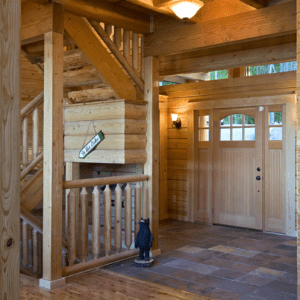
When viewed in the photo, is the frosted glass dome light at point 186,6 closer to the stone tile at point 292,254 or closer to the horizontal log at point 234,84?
the horizontal log at point 234,84

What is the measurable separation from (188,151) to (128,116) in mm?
3097

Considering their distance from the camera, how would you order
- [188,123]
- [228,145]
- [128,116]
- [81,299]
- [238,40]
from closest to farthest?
1. [81,299]
2. [238,40]
3. [128,116]
4. [228,145]
5. [188,123]

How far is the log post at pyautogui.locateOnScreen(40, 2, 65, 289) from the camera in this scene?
149 inches

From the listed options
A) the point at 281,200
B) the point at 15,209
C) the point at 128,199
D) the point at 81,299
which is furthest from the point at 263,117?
the point at 15,209

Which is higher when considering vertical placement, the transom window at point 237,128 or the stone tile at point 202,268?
the transom window at point 237,128

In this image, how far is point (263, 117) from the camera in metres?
6.55

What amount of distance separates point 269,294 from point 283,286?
0.95 feet

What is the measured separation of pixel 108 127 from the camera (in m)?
4.63

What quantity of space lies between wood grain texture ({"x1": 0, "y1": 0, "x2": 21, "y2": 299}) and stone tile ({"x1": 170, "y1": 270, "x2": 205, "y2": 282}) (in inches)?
115

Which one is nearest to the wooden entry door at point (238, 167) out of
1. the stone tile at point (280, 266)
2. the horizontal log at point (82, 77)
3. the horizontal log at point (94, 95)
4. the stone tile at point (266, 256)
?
the stone tile at point (266, 256)

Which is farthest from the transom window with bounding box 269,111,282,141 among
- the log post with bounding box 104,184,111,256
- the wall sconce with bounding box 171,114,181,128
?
the log post with bounding box 104,184,111,256

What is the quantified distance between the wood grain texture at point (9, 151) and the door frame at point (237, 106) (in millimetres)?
5434

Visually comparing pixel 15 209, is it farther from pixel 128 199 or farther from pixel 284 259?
pixel 284 259

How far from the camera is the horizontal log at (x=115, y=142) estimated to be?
14.9 feet
